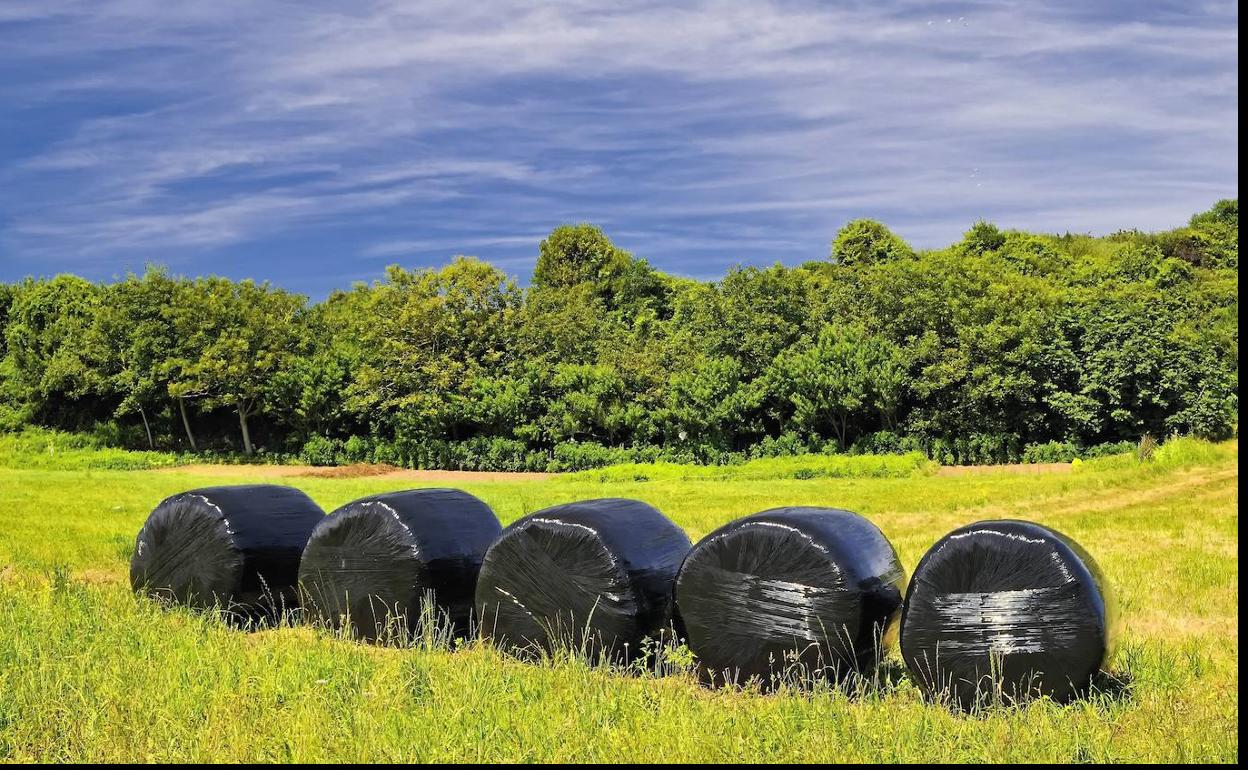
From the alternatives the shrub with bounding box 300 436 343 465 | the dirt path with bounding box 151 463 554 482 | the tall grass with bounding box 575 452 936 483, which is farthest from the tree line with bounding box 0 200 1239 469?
the tall grass with bounding box 575 452 936 483

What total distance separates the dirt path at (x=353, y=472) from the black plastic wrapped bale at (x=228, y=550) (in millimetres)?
26160

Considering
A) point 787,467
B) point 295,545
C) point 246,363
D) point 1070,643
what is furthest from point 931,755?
point 246,363

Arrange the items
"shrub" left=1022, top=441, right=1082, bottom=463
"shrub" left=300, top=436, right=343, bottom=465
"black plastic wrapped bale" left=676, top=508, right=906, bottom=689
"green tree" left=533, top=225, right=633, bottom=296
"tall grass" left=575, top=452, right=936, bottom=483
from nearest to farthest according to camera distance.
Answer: "black plastic wrapped bale" left=676, top=508, right=906, bottom=689 < "tall grass" left=575, top=452, right=936, bottom=483 < "shrub" left=1022, top=441, right=1082, bottom=463 < "shrub" left=300, top=436, right=343, bottom=465 < "green tree" left=533, top=225, right=633, bottom=296

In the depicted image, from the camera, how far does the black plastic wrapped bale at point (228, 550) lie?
956 centimetres

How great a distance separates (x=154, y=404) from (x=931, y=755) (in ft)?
175

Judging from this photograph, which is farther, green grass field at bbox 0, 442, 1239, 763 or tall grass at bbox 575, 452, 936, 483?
tall grass at bbox 575, 452, 936, 483

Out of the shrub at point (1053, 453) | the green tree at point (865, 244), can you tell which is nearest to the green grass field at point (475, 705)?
the shrub at point (1053, 453)

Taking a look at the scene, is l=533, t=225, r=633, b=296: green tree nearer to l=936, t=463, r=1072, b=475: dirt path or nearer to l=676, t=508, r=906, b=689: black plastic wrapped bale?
l=936, t=463, r=1072, b=475: dirt path

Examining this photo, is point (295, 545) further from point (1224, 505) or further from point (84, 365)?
point (84, 365)

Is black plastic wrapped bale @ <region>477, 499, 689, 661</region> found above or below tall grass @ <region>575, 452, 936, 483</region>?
above

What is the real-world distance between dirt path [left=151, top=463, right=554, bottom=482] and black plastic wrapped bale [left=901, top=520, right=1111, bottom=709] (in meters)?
30.1

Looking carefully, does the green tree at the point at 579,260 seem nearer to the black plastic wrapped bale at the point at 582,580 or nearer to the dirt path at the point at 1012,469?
the dirt path at the point at 1012,469

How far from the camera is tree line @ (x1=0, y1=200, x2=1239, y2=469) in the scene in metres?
37.5

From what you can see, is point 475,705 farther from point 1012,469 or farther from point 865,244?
point 865,244
